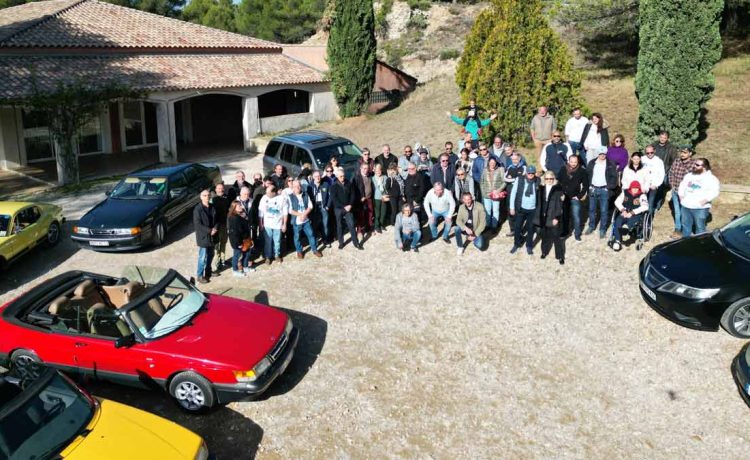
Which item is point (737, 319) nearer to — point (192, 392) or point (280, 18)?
point (192, 392)

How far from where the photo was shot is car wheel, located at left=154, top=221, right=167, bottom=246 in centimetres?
1249

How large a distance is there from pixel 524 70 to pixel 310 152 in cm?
609

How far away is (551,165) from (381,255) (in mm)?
3752

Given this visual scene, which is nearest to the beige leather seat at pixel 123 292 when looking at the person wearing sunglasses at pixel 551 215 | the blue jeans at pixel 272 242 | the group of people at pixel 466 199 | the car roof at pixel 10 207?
the group of people at pixel 466 199

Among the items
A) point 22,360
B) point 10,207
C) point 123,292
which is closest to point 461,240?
point 123,292

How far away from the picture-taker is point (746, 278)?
812cm

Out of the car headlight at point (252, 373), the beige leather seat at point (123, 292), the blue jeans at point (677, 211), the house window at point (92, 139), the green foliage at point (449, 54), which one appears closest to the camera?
the car headlight at point (252, 373)

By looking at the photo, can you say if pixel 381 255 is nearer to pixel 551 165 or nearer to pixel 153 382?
pixel 551 165

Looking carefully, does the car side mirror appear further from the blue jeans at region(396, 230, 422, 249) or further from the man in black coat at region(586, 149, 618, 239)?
the man in black coat at region(586, 149, 618, 239)

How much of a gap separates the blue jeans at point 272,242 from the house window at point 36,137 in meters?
13.8

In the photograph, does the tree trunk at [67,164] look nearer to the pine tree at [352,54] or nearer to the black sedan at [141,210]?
the black sedan at [141,210]

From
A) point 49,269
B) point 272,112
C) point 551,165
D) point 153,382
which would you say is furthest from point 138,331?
point 272,112

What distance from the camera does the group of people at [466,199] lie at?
→ 35.0 feet

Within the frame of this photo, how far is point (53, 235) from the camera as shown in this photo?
12.9 m
